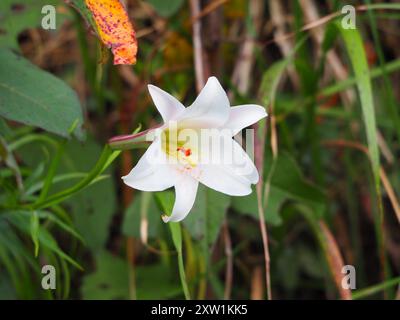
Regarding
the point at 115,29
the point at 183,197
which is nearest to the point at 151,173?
the point at 183,197

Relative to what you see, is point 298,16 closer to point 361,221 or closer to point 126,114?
point 126,114

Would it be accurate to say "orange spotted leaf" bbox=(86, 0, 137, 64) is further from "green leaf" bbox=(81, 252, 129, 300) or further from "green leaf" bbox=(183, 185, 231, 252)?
"green leaf" bbox=(81, 252, 129, 300)

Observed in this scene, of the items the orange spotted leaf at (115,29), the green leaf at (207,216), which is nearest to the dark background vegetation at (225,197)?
the green leaf at (207,216)

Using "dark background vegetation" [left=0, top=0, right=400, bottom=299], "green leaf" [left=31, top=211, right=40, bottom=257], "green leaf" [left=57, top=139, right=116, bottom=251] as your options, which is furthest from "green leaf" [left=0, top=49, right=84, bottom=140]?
"green leaf" [left=57, top=139, right=116, bottom=251]

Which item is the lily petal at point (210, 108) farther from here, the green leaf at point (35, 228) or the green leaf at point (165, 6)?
the green leaf at point (165, 6)

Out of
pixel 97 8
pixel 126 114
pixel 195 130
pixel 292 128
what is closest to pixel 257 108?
pixel 195 130

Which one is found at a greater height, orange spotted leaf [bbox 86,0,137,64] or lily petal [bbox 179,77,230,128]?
orange spotted leaf [bbox 86,0,137,64]
